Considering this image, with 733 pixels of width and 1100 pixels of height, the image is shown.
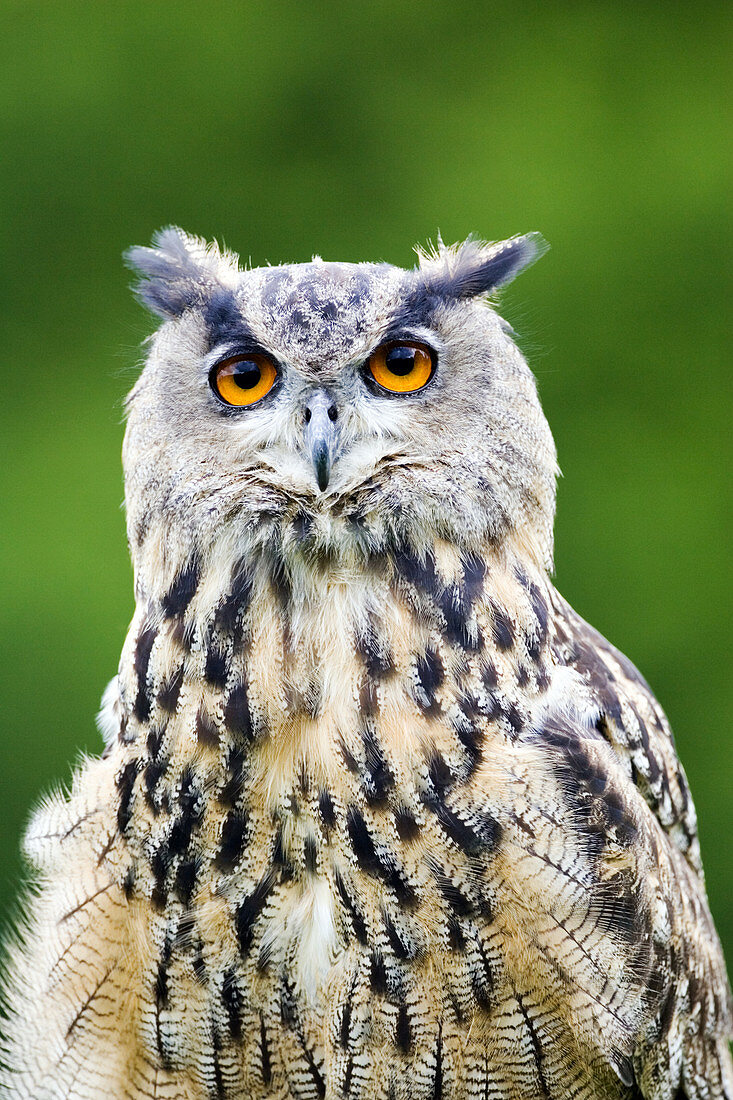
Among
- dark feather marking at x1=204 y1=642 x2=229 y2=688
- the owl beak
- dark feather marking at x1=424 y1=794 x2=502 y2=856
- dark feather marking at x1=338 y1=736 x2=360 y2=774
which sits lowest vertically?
dark feather marking at x1=424 y1=794 x2=502 y2=856

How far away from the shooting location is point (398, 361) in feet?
5.54

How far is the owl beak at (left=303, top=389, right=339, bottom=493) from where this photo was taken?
1.56 m

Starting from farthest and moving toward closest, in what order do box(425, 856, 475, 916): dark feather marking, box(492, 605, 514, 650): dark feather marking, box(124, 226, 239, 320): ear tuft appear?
1. box(124, 226, 239, 320): ear tuft
2. box(492, 605, 514, 650): dark feather marking
3. box(425, 856, 475, 916): dark feather marking

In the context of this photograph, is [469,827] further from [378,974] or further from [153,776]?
[153,776]

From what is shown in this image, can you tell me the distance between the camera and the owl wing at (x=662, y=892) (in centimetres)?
172

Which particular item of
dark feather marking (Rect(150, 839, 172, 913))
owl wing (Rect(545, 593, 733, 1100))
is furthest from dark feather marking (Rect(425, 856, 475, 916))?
dark feather marking (Rect(150, 839, 172, 913))

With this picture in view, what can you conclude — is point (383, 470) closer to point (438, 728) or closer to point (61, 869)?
point (438, 728)

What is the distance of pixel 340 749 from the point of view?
158cm

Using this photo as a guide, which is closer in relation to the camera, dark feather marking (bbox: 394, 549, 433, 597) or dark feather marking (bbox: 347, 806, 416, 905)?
dark feather marking (bbox: 347, 806, 416, 905)

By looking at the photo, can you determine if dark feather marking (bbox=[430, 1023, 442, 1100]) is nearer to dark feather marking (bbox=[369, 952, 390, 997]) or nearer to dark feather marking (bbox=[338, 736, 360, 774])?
dark feather marking (bbox=[369, 952, 390, 997])

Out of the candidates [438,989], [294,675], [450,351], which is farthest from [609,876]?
[450,351]

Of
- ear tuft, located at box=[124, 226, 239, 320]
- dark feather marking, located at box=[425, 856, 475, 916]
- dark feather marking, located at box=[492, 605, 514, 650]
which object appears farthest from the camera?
ear tuft, located at box=[124, 226, 239, 320]

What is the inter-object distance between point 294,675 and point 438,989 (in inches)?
17.0

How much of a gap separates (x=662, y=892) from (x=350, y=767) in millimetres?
510
